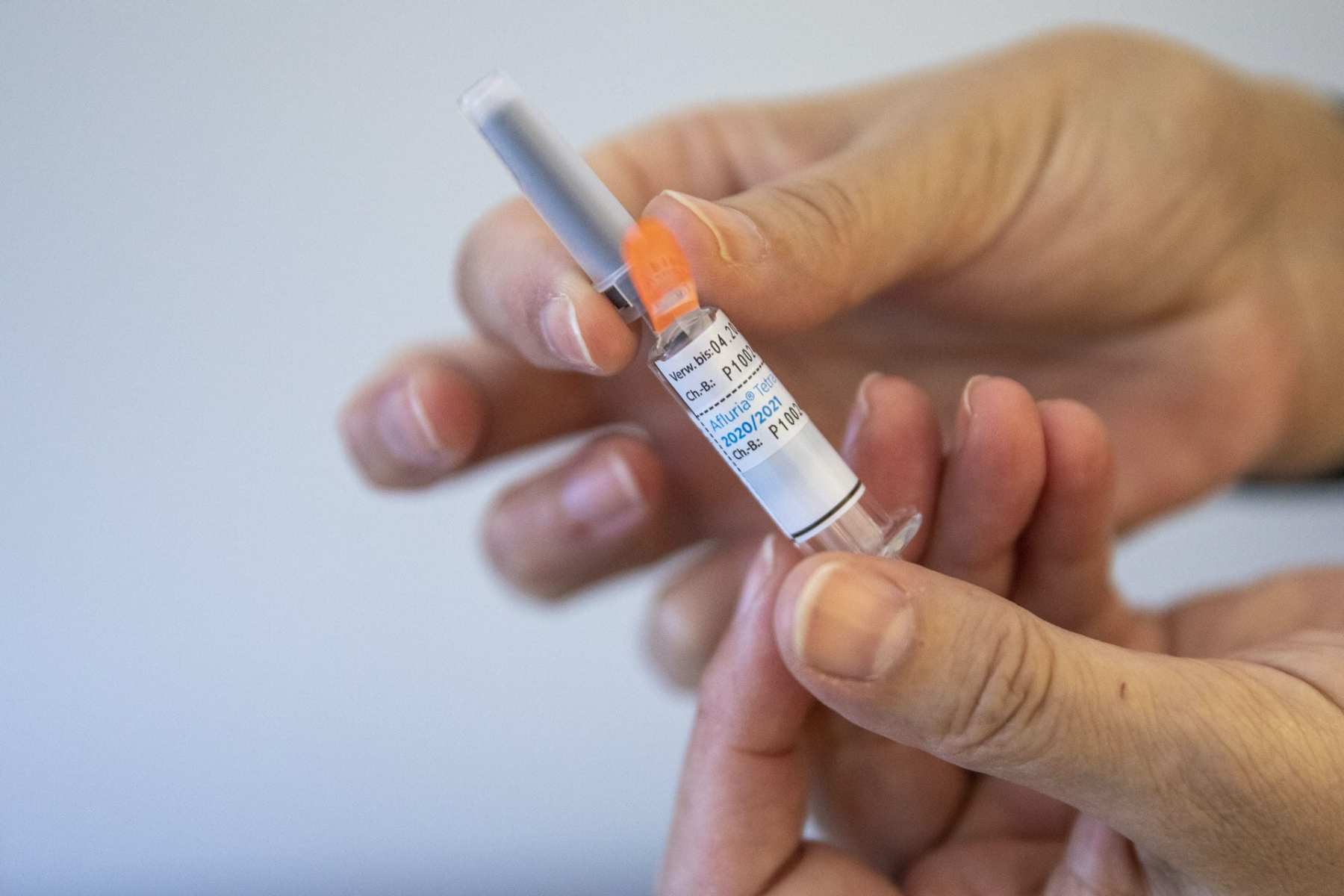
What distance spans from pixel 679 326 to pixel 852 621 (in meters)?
0.27

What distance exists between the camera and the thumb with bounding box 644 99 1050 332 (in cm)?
85

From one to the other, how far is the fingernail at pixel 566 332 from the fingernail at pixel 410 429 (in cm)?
43

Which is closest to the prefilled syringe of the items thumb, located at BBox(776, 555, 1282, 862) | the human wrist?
thumb, located at BBox(776, 555, 1282, 862)

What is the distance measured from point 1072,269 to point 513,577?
2.77 ft

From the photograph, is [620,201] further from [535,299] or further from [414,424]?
[414,424]

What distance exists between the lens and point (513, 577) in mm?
1433

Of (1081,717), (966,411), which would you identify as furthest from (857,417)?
(1081,717)

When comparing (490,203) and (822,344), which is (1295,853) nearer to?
(822,344)

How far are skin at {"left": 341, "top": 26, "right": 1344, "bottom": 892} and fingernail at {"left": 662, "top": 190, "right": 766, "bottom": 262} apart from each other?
0.34ft

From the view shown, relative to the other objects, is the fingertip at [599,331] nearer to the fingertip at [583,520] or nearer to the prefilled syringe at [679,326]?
the prefilled syringe at [679,326]

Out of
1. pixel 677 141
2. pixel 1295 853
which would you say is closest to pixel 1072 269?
pixel 677 141

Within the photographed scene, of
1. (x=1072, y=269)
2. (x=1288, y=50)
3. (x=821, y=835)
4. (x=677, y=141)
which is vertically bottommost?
(x=821, y=835)

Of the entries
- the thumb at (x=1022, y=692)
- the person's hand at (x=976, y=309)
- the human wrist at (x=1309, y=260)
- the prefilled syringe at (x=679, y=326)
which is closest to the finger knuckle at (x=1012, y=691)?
the thumb at (x=1022, y=692)

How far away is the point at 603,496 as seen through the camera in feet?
4.41
